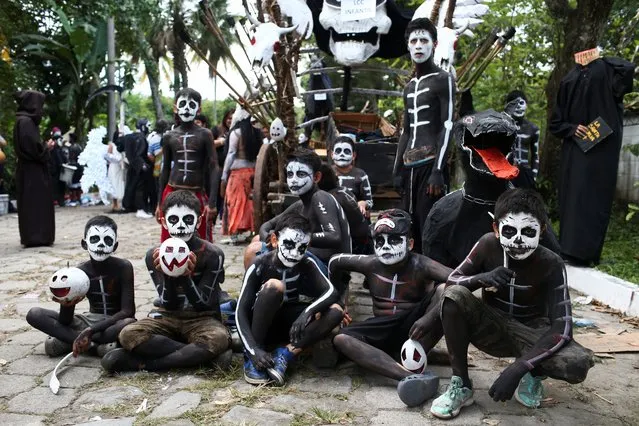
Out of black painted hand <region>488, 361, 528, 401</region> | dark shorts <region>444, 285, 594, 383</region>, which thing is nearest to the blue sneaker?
dark shorts <region>444, 285, 594, 383</region>

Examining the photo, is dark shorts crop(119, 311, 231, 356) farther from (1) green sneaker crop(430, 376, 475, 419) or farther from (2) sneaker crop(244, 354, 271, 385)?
(1) green sneaker crop(430, 376, 475, 419)

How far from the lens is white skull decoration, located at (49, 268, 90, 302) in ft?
11.5

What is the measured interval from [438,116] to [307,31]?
1799 mm

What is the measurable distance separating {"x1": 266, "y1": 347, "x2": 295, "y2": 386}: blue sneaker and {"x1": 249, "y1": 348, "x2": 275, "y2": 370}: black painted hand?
28mm

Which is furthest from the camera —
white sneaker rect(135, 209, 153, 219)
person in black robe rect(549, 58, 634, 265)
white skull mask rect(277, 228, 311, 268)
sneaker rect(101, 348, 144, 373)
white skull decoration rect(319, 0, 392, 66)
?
white sneaker rect(135, 209, 153, 219)

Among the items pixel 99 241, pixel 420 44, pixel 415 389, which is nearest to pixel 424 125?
pixel 420 44

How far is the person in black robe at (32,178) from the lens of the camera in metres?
7.54

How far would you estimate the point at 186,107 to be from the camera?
5.06m

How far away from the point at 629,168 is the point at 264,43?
17.6ft

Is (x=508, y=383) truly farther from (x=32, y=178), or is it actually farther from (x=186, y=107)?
(x=32, y=178)

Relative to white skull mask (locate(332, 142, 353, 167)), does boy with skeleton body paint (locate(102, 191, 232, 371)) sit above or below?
below

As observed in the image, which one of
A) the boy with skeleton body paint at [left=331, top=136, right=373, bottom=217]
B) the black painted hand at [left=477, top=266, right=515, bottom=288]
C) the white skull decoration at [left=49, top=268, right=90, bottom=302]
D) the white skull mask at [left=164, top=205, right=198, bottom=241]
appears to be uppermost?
the boy with skeleton body paint at [left=331, top=136, right=373, bottom=217]

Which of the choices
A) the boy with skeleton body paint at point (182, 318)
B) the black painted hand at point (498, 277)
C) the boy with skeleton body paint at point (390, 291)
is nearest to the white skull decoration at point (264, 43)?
the boy with skeleton body paint at point (182, 318)

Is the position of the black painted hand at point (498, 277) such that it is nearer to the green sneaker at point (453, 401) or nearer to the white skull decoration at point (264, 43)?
the green sneaker at point (453, 401)
